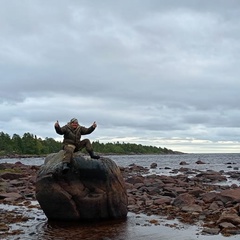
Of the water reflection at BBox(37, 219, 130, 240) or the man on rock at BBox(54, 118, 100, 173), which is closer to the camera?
the water reflection at BBox(37, 219, 130, 240)

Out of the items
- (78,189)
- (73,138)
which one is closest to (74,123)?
(73,138)

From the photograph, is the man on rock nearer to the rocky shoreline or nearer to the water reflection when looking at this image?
the water reflection

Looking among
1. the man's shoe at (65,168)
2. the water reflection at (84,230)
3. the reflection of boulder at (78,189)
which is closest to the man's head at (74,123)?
the reflection of boulder at (78,189)

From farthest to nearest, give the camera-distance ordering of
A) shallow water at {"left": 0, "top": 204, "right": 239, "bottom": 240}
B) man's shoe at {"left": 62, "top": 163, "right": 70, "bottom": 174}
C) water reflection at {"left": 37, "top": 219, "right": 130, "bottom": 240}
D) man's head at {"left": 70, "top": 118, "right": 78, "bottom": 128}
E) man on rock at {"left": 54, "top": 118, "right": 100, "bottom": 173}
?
man's head at {"left": 70, "top": 118, "right": 78, "bottom": 128} → man on rock at {"left": 54, "top": 118, "right": 100, "bottom": 173} → man's shoe at {"left": 62, "top": 163, "right": 70, "bottom": 174} → water reflection at {"left": 37, "top": 219, "right": 130, "bottom": 240} → shallow water at {"left": 0, "top": 204, "right": 239, "bottom": 240}

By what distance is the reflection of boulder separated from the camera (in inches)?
701

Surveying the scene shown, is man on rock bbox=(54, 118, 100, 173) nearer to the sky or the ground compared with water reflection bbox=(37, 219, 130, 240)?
nearer to the sky

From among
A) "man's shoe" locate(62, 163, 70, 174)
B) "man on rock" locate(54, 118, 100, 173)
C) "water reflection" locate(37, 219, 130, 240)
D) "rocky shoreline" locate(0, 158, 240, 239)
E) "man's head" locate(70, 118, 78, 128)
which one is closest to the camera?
"water reflection" locate(37, 219, 130, 240)

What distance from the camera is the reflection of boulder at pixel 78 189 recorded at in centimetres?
1780

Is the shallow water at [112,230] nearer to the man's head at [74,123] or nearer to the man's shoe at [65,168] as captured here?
the man's shoe at [65,168]

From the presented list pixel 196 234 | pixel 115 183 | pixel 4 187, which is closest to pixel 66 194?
pixel 115 183

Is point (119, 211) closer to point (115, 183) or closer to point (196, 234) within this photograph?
point (115, 183)

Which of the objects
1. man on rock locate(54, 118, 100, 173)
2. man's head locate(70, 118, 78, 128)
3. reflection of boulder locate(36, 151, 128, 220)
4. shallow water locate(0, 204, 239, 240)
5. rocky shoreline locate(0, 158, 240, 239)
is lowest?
shallow water locate(0, 204, 239, 240)

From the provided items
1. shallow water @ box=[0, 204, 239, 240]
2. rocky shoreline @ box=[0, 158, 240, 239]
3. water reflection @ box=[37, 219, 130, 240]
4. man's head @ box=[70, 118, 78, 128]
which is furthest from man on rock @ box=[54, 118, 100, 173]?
rocky shoreline @ box=[0, 158, 240, 239]

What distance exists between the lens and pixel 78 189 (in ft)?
58.8
